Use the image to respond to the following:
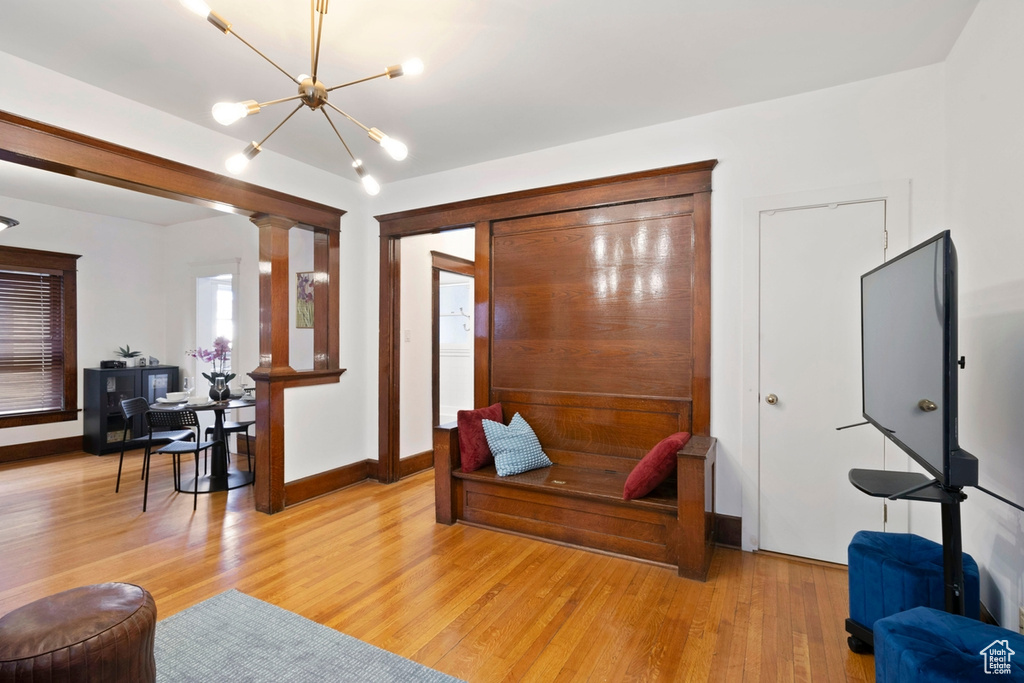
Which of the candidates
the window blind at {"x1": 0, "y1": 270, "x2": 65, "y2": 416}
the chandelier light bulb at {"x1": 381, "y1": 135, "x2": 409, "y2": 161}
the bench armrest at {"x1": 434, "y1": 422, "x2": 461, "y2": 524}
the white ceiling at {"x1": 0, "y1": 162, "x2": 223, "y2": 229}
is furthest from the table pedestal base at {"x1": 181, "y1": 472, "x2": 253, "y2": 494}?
the chandelier light bulb at {"x1": 381, "y1": 135, "x2": 409, "y2": 161}

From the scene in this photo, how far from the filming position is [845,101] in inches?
111

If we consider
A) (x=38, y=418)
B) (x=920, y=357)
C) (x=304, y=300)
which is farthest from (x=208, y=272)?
(x=920, y=357)

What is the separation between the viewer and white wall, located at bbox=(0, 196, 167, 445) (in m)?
5.35

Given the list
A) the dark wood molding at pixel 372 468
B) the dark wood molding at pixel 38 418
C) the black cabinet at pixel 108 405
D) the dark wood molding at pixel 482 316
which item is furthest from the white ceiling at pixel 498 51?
the dark wood molding at pixel 38 418

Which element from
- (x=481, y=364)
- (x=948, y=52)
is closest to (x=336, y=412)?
(x=481, y=364)

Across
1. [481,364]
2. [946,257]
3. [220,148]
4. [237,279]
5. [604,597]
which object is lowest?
[604,597]

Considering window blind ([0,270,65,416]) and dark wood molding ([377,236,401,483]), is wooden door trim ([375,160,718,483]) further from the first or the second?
window blind ([0,270,65,416])

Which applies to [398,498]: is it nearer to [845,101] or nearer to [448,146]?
[448,146]

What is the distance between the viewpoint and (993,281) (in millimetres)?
1979

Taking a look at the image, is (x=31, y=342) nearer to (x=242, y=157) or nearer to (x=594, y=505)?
(x=242, y=157)

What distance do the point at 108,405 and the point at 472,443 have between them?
4.73 metres

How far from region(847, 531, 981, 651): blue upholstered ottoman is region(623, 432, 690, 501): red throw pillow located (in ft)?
3.12

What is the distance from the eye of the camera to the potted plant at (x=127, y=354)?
5977 millimetres

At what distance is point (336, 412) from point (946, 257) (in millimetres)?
4182
